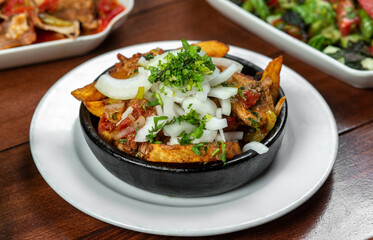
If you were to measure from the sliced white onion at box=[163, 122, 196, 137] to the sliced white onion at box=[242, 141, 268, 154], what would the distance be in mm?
228

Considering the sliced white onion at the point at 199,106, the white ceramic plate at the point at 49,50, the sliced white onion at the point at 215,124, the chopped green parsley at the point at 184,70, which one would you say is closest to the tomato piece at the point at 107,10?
the white ceramic plate at the point at 49,50

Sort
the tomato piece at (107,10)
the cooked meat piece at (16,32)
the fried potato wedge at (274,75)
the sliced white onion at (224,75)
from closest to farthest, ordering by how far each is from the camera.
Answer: the sliced white onion at (224,75) → the fried potato wedge at (274,75) → the cooked meat piece at (16,32) → the tomato piece at (107,10)

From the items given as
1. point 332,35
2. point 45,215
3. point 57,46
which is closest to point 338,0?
point 332,35

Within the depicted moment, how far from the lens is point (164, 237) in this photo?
168 cm

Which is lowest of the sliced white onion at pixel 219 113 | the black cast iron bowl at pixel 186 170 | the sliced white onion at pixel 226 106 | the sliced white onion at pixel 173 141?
the black cast iron bowl at pixel 186 170

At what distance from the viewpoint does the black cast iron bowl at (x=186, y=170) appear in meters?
1.58

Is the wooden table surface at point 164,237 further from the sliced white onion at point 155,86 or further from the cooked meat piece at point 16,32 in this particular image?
the sliced white onion at point 155,86

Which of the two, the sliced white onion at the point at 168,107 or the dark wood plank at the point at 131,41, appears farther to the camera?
the dark wood plank at the point at 131,41

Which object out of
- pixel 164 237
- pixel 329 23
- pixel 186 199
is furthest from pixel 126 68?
pixel 329 23

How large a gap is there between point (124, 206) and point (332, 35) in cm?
207

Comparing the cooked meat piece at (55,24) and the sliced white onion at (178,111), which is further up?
the sliced white onion at (178,111)

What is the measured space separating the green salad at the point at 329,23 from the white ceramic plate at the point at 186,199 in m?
0.67

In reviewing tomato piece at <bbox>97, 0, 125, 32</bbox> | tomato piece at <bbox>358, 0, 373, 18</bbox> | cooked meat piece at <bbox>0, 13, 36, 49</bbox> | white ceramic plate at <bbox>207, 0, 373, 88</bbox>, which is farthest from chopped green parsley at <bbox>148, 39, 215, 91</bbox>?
tomato piece at <bbox>358, 0, 373, 18</bbox>

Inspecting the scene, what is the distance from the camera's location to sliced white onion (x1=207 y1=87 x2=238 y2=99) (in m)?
1.74
